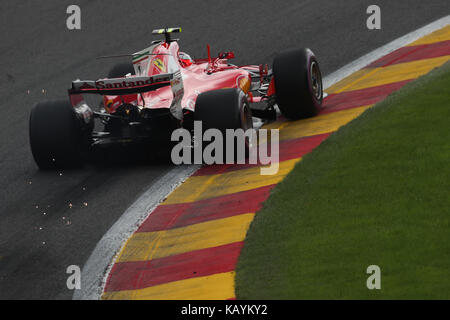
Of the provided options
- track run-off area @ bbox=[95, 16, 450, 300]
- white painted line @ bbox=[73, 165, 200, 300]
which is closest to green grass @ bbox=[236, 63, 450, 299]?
track run-off area @ bbox=[95, 16, 450, 300]

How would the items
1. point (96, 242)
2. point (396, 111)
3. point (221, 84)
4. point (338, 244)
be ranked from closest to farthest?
1. point (338, 244)
2. point (96, 242)
3. point (396, 111)
4. point (221, 84)

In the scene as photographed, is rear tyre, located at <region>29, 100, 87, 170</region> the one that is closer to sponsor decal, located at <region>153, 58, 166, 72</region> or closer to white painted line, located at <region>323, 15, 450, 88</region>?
sponsor decal, located at <region>153, 58, 166, 72</region>

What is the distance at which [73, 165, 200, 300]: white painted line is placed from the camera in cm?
807

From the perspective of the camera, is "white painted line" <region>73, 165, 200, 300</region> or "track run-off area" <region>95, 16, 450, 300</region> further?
"white painted line" <region>73, 165, 200, 300</region>

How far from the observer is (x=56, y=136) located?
438 inches

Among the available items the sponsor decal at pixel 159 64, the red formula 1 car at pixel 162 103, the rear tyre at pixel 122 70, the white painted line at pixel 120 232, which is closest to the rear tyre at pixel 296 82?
the red formula 1 car at pixel 162 103

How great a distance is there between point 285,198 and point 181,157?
2485 mm

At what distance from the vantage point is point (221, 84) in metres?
12.2

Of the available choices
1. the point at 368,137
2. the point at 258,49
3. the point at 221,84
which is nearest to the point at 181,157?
the point at 221,84

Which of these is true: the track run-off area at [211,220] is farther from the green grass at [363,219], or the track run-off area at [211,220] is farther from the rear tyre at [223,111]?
the rear tyre at [223,111]

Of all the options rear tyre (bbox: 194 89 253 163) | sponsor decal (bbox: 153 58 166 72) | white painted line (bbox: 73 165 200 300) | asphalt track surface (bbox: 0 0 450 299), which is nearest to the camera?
white painted line (bbox: 73 165 200 300)

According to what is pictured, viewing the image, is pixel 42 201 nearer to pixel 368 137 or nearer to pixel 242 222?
pixel 242 222

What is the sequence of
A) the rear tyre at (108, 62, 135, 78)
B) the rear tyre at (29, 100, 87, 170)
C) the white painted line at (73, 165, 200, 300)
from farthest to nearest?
the rear tyre at (108, 62, 135, 78)
the rear tyre at (29, 100, 87, 170)
the white painted line at (73, 165, 200, 300)

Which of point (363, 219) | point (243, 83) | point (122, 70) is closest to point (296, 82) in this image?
point (243, 83)
